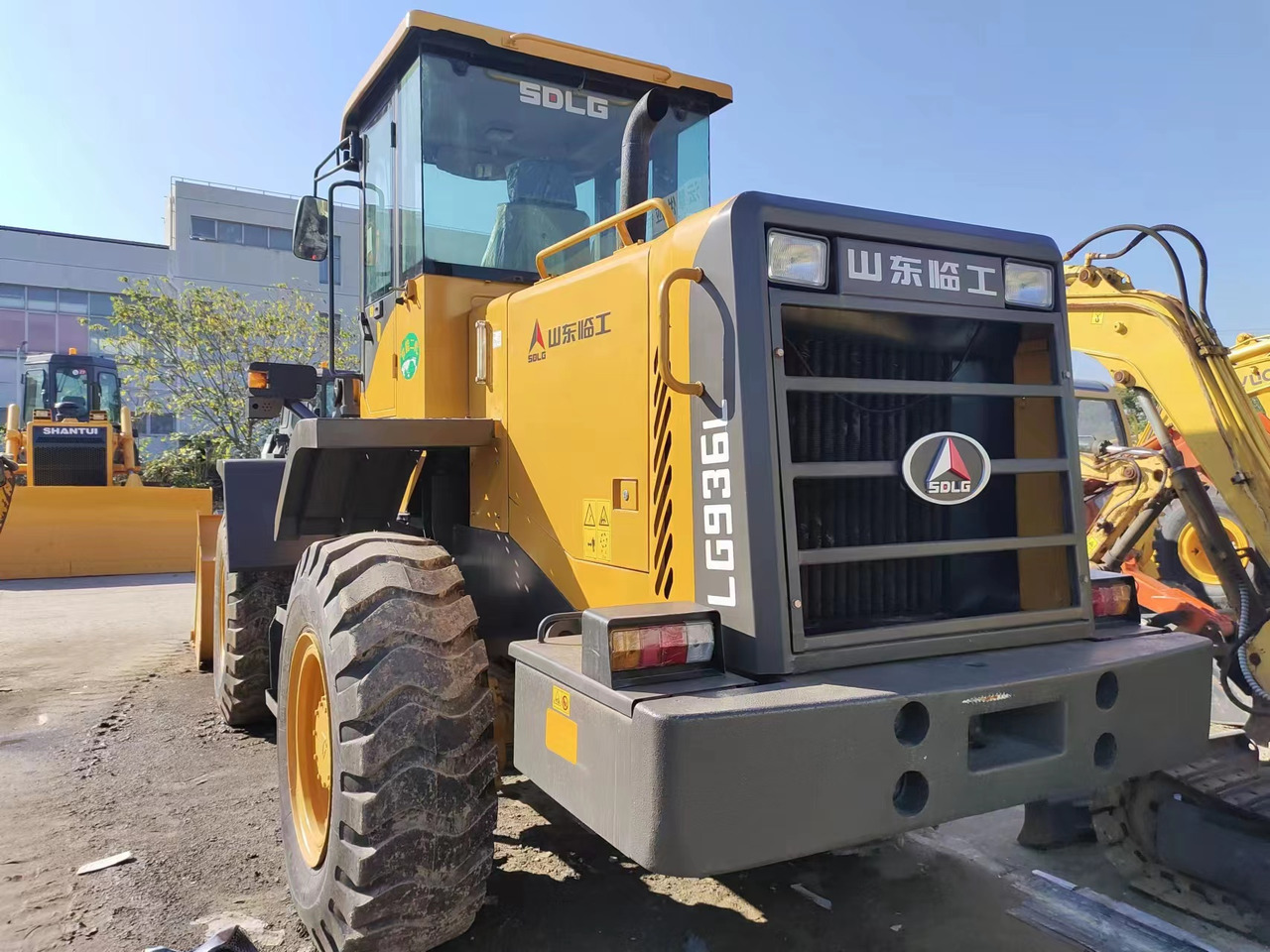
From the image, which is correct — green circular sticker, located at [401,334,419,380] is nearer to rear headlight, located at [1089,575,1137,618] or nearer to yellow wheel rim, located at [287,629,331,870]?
yellow wheel rim, located at [287,629,331,870]

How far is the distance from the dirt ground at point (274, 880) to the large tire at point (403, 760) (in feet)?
1.65

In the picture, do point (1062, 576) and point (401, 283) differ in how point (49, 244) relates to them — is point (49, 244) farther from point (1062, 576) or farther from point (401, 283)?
point (1062, 576)

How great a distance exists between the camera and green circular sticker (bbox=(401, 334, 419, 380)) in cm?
388

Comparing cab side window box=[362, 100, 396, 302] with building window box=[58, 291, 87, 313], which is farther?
building window box=[58, 291, 87, 313]

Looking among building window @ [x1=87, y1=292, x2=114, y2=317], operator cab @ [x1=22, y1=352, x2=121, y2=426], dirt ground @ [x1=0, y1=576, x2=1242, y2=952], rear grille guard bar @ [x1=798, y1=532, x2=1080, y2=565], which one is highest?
building window @ [x1=87, y1=292, x2=114, y2=317]

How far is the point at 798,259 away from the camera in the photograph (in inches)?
94.7

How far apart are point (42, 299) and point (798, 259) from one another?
41.7 meters

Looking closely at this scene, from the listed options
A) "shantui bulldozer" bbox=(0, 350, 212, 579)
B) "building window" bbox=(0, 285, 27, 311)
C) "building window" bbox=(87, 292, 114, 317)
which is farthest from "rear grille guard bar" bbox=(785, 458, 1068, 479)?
"building window" bbox=(0, 285, 27, 311)

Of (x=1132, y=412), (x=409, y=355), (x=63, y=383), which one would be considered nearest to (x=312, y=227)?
(x=409, y=355)

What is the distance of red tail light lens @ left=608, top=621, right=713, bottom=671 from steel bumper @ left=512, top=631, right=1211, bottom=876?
0.12 metres

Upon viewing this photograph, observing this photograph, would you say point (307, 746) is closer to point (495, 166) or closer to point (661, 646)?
point (661, 646)

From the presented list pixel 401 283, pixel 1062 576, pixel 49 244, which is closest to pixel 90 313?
pixel 49 244

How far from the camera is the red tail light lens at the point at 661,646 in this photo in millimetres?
2184

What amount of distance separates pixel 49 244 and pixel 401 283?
3966 centimetres
